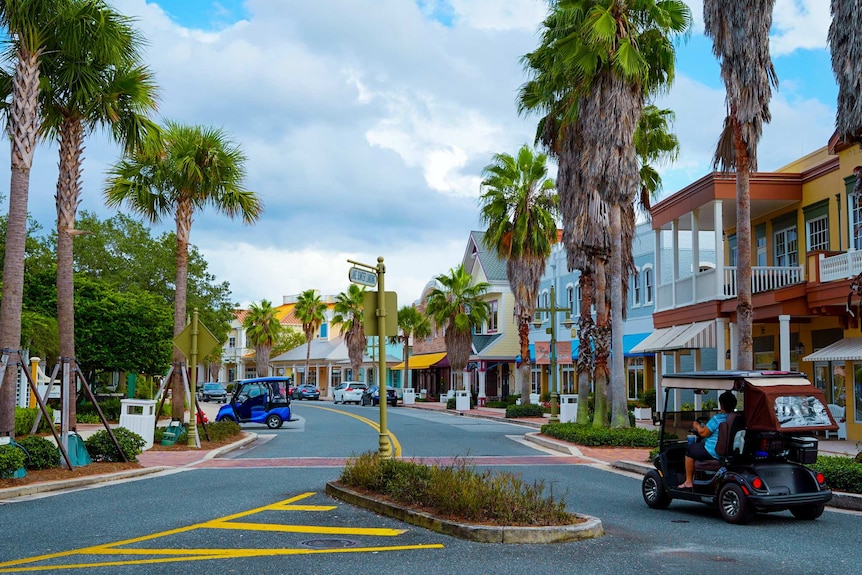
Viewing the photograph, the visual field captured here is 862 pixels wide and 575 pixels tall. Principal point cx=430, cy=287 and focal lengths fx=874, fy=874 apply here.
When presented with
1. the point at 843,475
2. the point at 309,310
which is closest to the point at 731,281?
the point at 843,475

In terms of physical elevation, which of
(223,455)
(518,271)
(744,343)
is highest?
(518,271)

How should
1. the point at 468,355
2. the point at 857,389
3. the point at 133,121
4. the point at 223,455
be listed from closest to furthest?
the point at 133,121 → the point at 223,455 → the point at 857,389 → the point at 468,355

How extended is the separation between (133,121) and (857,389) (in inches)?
774

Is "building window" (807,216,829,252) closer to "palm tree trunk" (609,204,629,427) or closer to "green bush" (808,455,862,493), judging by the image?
"palm tree trunk" (609,204,629,427)

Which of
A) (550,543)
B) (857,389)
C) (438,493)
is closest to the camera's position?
(550,543)

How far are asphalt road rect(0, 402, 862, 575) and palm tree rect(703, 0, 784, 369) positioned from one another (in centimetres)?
622

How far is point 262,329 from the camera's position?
83688 millimetres

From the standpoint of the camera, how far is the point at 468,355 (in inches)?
2100

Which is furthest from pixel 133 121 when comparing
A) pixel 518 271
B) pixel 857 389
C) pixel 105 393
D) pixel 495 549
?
pixel 105 393

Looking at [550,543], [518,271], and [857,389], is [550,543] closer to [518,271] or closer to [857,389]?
[857,389]

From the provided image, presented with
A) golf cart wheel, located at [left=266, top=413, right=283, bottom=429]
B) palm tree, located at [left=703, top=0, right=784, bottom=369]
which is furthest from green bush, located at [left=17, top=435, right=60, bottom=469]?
golf cart wheel, located at [left=266, top=413, right=283, bottom=429]

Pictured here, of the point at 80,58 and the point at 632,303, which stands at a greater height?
the point at 80,58

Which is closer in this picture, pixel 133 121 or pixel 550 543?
pixel 550 543

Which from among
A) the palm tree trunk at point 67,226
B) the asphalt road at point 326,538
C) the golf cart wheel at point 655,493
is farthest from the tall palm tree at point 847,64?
the palm tree trunk at point 67,226
